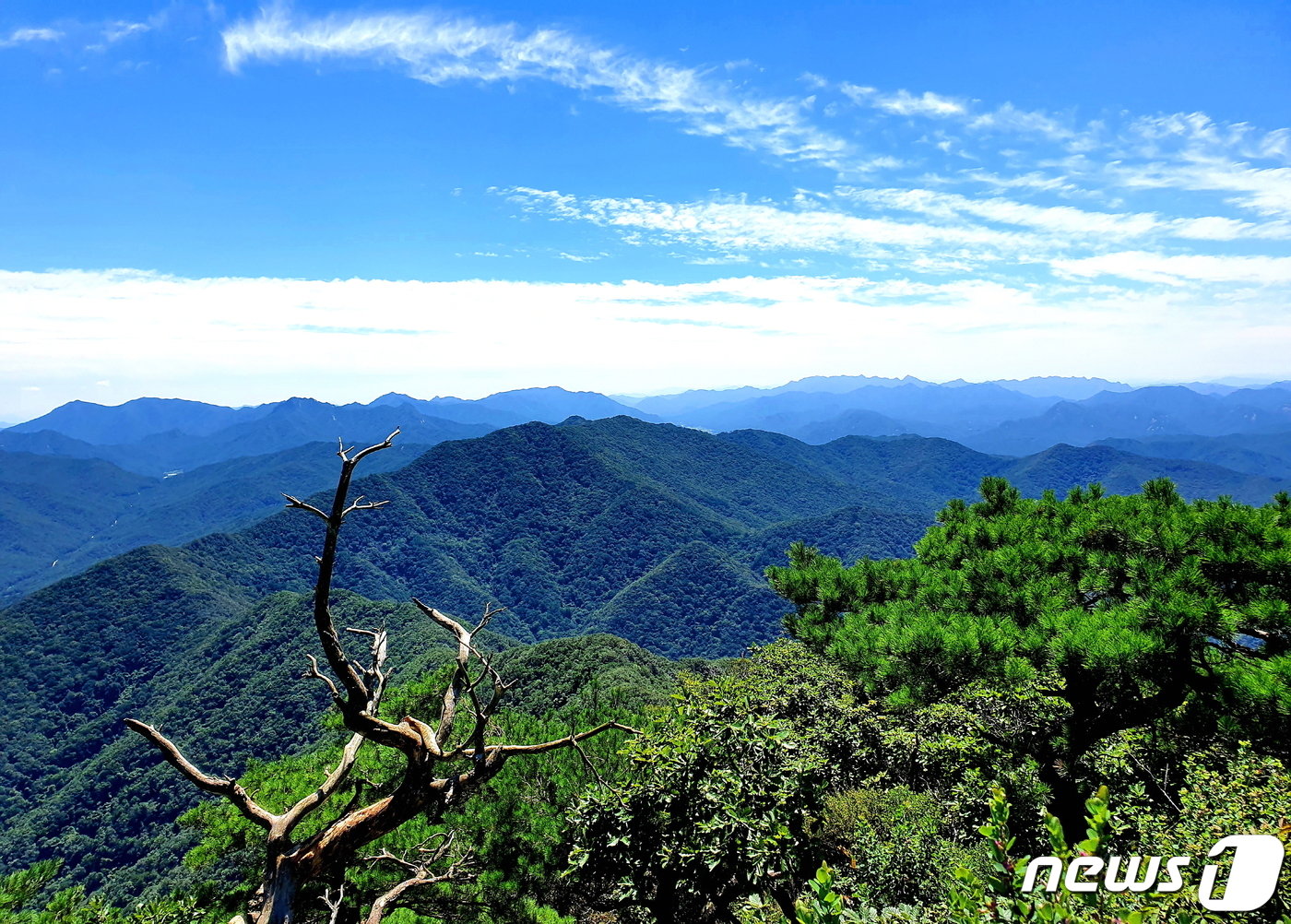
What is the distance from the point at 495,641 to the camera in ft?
268

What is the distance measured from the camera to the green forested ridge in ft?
29.2

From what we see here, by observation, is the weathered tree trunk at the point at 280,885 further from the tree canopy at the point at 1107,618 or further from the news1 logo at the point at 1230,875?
the tree canopy at the point at 1107,618

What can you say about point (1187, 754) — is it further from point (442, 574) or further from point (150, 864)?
point (442, 574)

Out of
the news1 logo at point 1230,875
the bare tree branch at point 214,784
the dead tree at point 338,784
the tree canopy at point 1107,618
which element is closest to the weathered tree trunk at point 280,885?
the dead tree at point 338,784

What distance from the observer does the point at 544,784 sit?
12062 mm

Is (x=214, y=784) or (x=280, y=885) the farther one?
(x=214, y=784)

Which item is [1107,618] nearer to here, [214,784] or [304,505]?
[304,505]

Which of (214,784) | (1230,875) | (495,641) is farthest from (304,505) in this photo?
(495,641)

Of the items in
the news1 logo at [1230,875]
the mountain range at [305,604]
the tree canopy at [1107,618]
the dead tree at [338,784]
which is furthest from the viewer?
the mountain range at [305,604]

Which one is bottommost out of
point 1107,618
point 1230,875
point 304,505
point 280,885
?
point 1230,875

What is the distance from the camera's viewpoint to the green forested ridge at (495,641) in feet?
29.2

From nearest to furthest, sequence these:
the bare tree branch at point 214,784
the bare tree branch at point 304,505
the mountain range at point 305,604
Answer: the bare tree branch at point 304,505, the bare tree branch at point 214,784, the mountain range at point 305,604

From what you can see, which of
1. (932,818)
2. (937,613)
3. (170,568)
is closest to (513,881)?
(932,818)

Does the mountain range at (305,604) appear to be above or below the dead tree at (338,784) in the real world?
below
